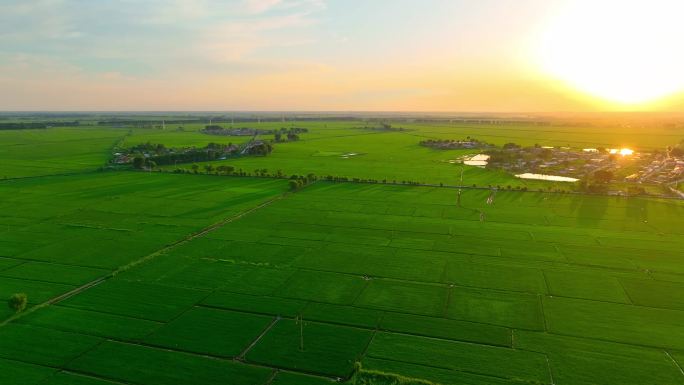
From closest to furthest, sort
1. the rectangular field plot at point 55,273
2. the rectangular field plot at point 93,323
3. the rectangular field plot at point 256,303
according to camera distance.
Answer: the rectangular field plot at point 93,323, the rectangular field plot at point 256,303, the rectangular field plot at point 55,273

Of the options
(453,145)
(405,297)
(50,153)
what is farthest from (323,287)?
(50,153)

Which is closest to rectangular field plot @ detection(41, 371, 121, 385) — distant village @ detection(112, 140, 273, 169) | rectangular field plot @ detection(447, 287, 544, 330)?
rectangular field plot @ detection(447, 287, 544, 330)

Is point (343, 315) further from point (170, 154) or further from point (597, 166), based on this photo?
point (170, 154)

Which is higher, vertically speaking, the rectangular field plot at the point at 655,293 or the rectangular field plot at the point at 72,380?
the rectangular field plot at the point at 655,293

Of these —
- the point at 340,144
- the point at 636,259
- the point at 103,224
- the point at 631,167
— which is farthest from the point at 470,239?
the point at 340,144

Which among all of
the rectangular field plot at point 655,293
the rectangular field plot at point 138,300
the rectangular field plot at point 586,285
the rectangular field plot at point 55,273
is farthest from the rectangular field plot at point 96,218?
the rectangular field plot at point 655,293

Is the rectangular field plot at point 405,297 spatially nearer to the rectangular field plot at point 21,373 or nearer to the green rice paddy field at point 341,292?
the green rice paddy field at point 341,292

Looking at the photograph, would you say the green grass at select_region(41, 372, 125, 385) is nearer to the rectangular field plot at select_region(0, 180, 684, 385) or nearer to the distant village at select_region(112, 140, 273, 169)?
the rectangular field plot at select_region(0, 180, 684, 385)
